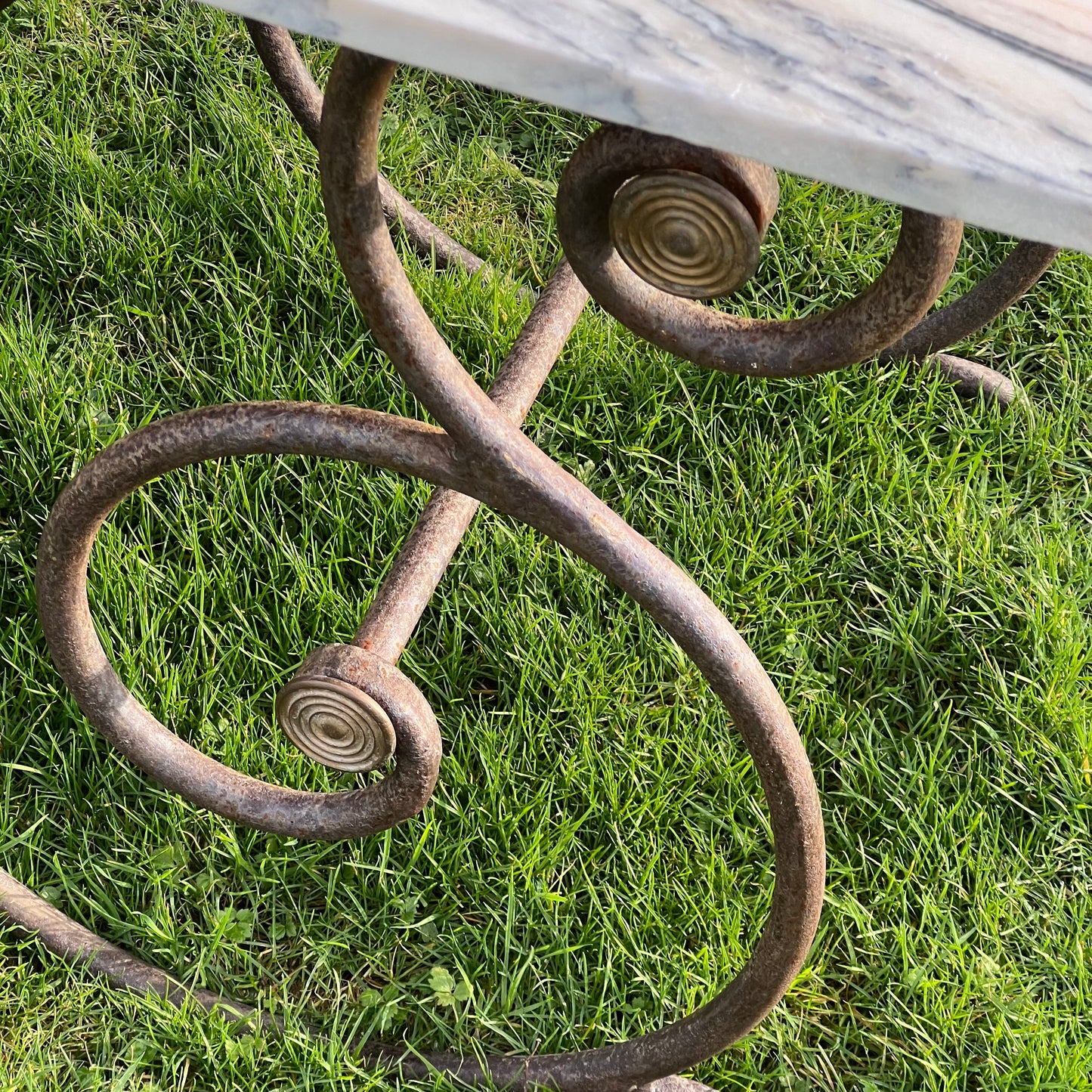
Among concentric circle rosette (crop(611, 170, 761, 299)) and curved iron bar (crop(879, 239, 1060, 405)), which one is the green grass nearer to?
curved iron bar (crop(879, 239, 1060, 405))

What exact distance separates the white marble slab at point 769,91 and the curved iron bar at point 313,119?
1.07m

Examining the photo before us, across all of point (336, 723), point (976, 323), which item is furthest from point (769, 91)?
point (976, 323)

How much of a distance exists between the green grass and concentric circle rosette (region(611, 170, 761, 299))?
1012 millimetres

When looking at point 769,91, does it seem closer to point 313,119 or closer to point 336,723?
point 336,723

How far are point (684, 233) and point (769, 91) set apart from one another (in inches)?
8.9

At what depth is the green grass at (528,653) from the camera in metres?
1.79

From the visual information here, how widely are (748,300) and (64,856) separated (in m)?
1.56

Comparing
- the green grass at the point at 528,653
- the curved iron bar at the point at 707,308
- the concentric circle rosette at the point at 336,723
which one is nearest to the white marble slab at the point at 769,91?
the curved iron bar at the point at 707,308

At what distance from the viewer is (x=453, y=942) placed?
182 cm

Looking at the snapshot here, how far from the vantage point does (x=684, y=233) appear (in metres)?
1.00

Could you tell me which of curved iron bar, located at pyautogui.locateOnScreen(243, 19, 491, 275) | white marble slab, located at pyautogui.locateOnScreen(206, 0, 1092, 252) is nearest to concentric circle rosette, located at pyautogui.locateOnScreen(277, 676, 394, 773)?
white marble slab, located at pyautogui.locateOnScreen(206, 0, 1092, 252)

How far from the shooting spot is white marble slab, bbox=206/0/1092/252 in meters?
0.76

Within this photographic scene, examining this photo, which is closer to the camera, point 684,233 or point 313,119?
point 684,233

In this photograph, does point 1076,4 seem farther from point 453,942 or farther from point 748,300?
point 748,300
